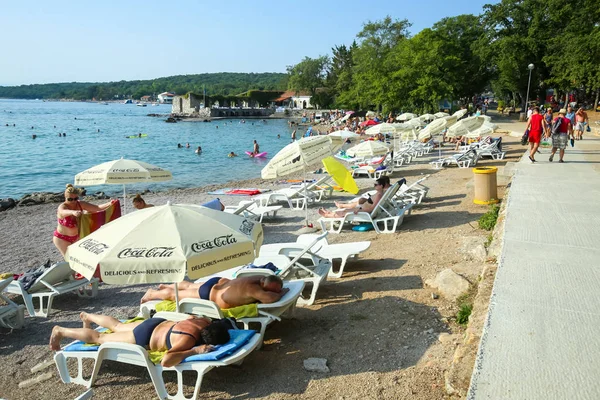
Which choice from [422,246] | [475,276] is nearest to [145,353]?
[475,276]

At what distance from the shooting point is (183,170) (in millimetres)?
29188

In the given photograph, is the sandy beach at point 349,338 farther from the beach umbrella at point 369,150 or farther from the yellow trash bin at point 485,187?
the beach umbrella at point 369,150

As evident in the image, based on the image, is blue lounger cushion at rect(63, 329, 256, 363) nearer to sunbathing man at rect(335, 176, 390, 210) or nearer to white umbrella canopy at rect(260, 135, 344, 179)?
white umbrella canopy at rect(260, 135, 344, 179)

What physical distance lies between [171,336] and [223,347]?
47 cm

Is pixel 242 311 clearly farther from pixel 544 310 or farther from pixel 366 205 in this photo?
pixel 366 205

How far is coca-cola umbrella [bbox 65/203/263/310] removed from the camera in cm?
392

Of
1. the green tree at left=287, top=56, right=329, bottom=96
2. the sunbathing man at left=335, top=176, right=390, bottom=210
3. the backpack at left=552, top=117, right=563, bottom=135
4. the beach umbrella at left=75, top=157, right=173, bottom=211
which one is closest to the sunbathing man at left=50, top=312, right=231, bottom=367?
the beach umbrella at left=75, top=157, right=173, bottom=211

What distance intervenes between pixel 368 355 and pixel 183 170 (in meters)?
26.2

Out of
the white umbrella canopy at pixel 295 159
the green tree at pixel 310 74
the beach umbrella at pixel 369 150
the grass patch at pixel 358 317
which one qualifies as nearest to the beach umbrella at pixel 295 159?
the white umbrella canopy at pixel 295 159

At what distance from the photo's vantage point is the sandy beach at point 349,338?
13.1 ft

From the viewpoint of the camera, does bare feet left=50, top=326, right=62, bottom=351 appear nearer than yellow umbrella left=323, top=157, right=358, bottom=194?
Yes

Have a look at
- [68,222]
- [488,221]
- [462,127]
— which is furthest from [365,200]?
[462,127]

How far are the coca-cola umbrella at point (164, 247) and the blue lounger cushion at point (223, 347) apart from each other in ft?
2.01

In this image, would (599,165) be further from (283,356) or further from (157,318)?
(157,318)
